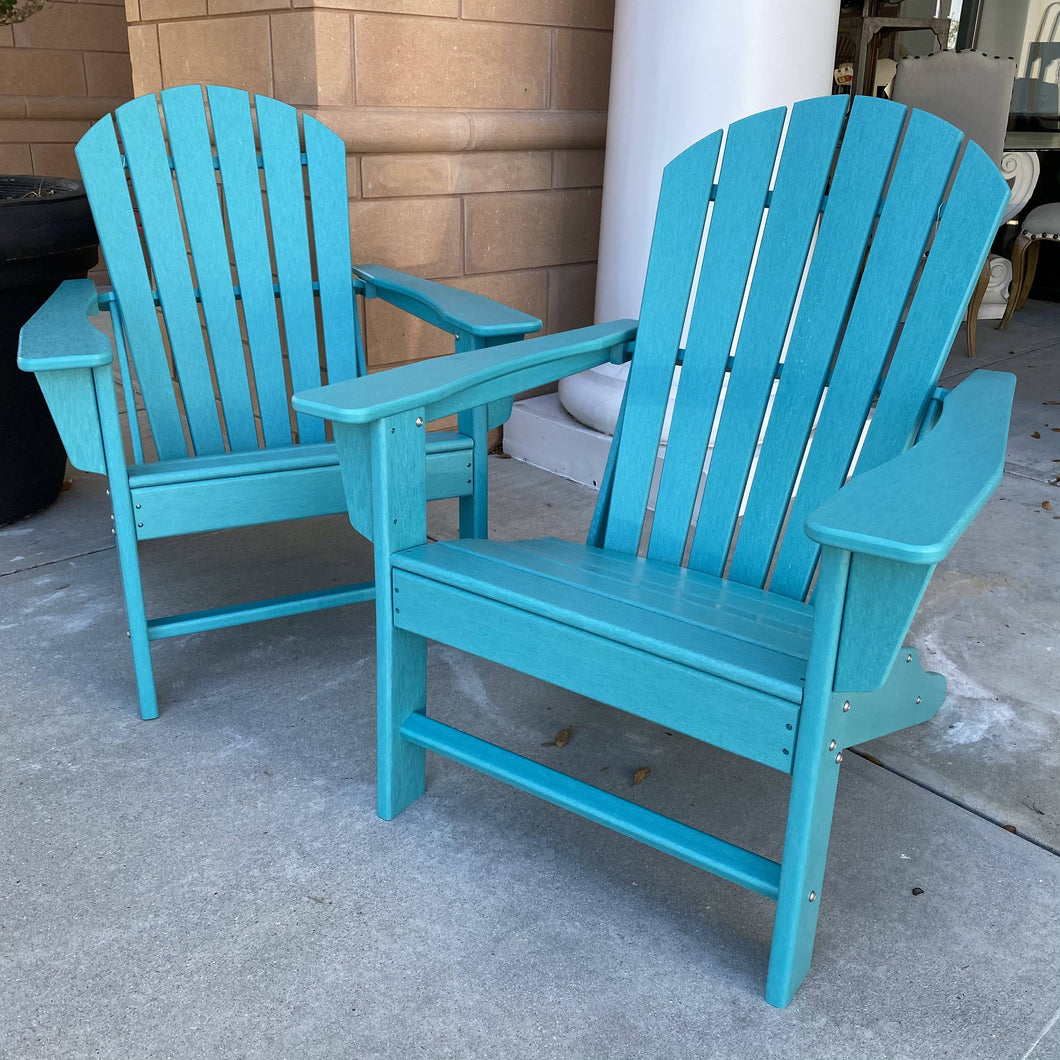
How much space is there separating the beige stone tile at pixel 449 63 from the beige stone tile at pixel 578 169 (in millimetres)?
178

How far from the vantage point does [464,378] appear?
1.55m

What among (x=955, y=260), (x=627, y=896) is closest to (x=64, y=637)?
(x=627, y=896)

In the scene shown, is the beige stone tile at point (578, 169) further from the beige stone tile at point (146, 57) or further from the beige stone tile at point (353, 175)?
the beige stone tile at point (146, 57)

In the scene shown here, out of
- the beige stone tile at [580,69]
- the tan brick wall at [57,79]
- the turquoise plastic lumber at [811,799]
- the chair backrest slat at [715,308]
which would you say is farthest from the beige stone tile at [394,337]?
the tan brick wall at [57,79]

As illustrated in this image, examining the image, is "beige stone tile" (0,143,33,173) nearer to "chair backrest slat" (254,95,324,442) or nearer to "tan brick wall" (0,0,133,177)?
"tan brick wall" (0,0,133,177)

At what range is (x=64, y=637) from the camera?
2199 millimetres

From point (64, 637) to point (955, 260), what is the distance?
1776 millimetres

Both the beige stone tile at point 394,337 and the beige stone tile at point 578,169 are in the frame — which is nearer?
the beige stone tile at point 394,337

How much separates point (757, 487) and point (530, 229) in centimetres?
169

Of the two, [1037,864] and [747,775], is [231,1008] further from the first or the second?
[1037,864]

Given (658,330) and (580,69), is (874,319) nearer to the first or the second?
(658,330)

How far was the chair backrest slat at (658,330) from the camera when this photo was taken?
5.95 ft

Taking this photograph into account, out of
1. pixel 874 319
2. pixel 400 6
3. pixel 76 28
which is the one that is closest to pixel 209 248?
pixel 400 6

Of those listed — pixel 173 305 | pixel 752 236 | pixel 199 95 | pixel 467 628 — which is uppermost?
pixel 199 95
